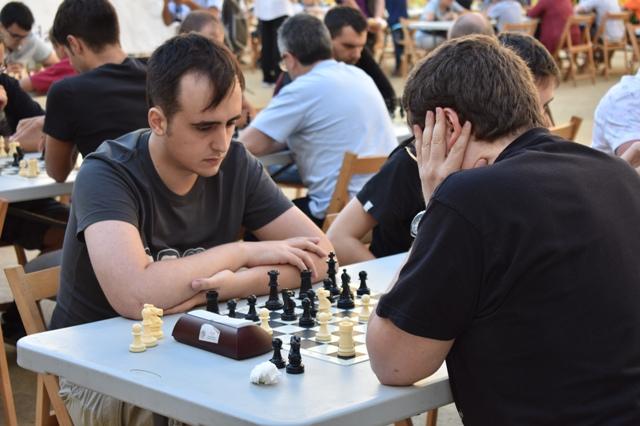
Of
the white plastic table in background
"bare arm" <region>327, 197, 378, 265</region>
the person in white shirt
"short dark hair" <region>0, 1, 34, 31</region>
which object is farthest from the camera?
the person in white shirt

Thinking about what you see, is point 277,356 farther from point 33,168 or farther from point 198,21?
point 198,21

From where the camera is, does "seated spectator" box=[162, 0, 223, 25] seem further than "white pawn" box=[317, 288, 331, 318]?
Yes

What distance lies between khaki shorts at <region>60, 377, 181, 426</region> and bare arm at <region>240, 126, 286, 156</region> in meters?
2.82

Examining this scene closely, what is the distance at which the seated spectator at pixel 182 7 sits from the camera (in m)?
12.4

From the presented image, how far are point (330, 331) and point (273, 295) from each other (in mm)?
321

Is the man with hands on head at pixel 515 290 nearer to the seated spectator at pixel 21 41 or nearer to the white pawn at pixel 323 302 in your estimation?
the white pawn at pixel 323 302

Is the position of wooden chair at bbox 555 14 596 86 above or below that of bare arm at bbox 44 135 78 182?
below

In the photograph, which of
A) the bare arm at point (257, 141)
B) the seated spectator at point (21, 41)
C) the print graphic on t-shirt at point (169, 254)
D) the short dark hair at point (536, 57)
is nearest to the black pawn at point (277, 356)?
the print graphic on t-shirt at point (169, 254)

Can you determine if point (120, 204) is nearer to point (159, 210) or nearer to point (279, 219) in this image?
point (159, 210)

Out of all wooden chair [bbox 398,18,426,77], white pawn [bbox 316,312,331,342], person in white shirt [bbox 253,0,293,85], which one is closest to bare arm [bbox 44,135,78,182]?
white pawn [bbox 316,312,331,342]

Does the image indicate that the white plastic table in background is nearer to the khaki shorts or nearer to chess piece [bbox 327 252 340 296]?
the khaki shorts

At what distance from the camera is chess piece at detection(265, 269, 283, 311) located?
2705 mm

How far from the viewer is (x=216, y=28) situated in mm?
6570

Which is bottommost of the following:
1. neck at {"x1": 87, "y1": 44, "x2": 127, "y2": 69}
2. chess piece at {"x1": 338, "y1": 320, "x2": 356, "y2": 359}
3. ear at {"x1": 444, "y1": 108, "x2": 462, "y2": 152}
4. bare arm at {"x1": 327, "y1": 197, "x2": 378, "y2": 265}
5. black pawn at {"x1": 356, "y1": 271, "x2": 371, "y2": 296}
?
bare arm at {"x1": 327, "y1": 197, "x2": 378, "y2": 265}
